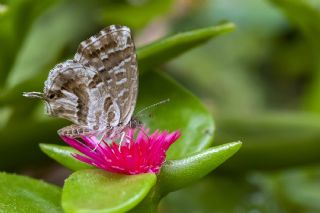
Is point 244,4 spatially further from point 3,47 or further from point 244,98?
point 3,47

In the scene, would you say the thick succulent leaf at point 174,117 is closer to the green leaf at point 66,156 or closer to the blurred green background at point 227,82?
the green leaf at point 66,156

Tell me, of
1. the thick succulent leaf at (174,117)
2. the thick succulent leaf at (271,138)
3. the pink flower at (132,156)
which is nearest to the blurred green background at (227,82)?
the thick succulent leaf at (271,138)

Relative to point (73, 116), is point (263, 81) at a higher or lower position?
lower

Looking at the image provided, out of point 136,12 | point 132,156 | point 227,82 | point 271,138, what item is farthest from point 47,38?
point 132,156

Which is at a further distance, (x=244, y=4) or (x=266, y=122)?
(x=244, y=4)

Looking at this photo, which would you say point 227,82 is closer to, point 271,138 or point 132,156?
point 271,138

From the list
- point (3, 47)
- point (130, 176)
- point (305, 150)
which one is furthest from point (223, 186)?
point (130, 176)
